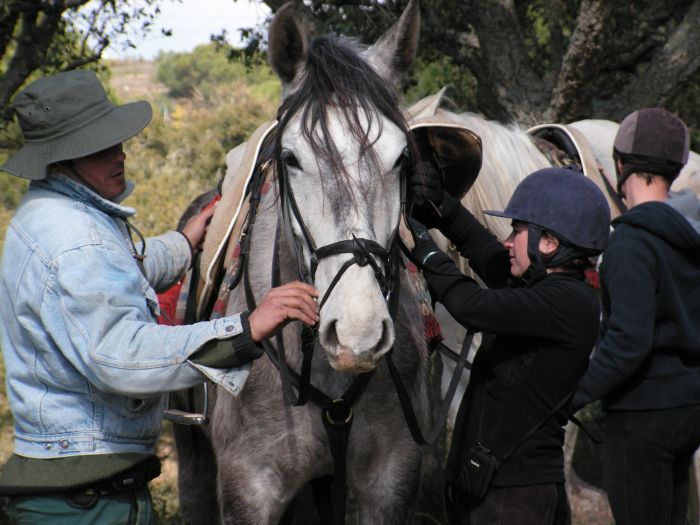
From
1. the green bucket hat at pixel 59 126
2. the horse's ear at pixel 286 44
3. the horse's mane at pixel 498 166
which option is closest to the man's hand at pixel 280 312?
the green bucket hat at pixel 59 126

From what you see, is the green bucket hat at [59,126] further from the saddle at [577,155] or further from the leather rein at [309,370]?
the saddle at [577,155]

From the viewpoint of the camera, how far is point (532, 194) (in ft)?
8.94

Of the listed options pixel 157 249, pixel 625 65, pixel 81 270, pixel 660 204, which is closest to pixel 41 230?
pixel 81 270

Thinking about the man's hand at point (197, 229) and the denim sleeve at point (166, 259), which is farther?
the man's hand at point (197, 229)

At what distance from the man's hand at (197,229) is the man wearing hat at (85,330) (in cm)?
113

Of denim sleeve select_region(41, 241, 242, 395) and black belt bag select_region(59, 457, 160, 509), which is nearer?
denim sleeve select_region(41, 241, 242, 395)

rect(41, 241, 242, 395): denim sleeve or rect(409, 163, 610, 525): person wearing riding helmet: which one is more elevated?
rect(41, 241, 242, 395): denim sleeve

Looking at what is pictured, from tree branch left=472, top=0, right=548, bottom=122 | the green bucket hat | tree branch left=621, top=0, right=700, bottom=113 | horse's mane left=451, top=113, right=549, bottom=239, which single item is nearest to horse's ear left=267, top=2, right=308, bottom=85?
the green bucket hat

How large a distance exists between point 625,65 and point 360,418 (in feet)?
17.5

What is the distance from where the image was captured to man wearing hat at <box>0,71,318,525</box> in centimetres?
216

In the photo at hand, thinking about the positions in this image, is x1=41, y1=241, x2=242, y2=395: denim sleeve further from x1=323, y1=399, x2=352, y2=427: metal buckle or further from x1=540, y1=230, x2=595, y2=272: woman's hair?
x1=540, y1=230, x2=595, y2=272: woman's hair

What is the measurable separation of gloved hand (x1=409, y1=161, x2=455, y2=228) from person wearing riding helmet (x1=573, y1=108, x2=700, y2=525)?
2.06 ft

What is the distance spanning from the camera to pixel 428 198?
297 centimetres

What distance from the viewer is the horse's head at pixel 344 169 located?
2.25 m
